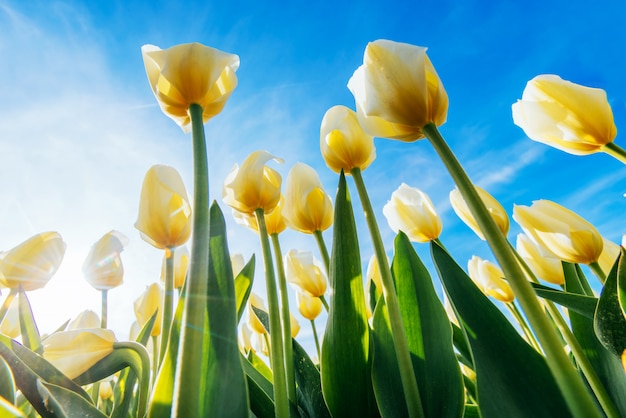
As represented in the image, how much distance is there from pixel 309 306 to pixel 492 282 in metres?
0.60

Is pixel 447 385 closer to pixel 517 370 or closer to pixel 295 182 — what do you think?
pixel 517 370

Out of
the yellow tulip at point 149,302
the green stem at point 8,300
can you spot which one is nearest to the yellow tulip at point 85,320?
the yellow tulip at point 149,302

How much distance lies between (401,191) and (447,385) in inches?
21.6

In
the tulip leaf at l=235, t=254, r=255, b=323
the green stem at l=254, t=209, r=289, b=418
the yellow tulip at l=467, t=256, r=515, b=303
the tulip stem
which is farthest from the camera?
the yellow tulip at l=467, t=256, r=515, b=303

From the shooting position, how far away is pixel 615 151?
2.31ft

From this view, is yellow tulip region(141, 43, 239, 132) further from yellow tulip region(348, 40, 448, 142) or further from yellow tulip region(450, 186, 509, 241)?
yellow tulip region(450, 186, 509, 241)

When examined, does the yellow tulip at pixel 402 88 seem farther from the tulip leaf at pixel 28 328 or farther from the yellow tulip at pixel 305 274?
the tulip leaf at pixel 28 328

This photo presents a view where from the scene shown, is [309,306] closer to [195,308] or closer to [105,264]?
[105,264]

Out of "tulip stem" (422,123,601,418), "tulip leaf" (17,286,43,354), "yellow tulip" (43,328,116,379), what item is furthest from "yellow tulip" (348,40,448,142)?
"tulip leaf" (17,286,43,354)

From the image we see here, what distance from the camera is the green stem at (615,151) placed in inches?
27.2

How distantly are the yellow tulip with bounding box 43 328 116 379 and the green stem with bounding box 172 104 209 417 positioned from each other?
0.21m

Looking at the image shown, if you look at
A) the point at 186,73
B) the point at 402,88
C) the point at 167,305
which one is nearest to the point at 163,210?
the point at 167,305

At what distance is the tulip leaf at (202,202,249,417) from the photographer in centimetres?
50

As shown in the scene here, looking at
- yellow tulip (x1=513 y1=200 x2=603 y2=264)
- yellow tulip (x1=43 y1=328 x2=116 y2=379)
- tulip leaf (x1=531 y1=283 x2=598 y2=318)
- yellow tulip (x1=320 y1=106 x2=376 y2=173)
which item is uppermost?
yellow tulip (x1=320 y1=106 x2=376 y2=173)
